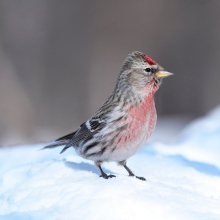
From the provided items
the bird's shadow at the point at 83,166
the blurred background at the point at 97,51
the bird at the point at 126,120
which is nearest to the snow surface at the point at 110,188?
the bird's shadow at the point at 83,166

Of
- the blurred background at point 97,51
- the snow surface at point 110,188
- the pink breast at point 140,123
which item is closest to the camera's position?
the snow surface at point 110,188

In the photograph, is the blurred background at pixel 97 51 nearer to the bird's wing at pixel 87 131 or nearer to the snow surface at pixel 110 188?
the snow surface at pixel 110 188

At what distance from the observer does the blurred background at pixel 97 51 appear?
30.0 feet

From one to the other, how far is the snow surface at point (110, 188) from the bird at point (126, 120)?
0.15 m

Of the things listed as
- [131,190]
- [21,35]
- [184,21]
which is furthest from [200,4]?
[131,190]

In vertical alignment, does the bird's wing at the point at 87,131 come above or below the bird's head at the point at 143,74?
below

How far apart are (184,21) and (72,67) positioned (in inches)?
83.9

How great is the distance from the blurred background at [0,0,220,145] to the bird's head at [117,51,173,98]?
213 inches

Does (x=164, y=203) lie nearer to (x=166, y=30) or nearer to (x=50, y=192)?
(x=50, y=192)

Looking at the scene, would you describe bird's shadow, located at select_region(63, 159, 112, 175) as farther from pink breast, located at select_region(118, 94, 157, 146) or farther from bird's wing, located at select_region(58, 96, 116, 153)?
pink breast, located at select_region(118, 94, 157, 146)

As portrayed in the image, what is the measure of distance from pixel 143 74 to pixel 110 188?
1.02 meters

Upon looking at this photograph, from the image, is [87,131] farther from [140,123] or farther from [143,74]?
[143,74]

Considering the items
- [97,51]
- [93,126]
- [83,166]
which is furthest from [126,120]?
[97,51]

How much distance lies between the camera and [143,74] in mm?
3619
